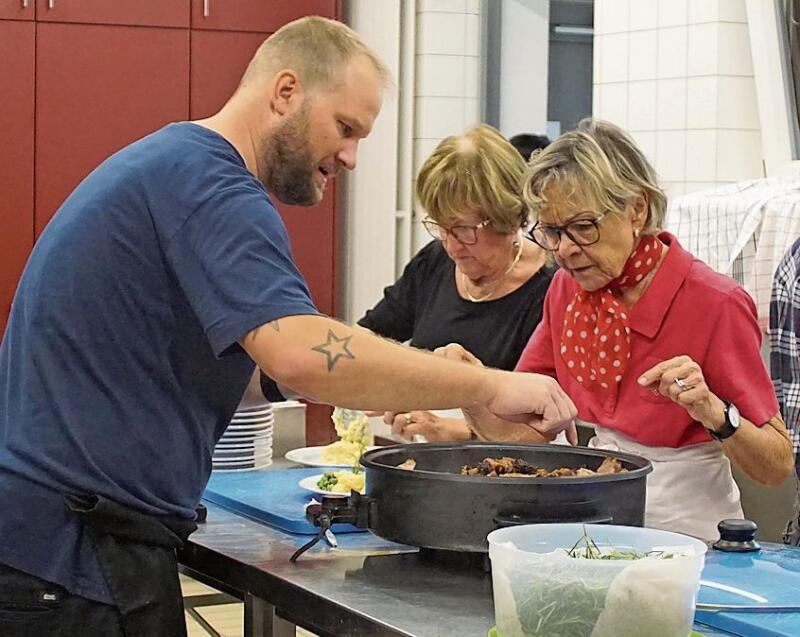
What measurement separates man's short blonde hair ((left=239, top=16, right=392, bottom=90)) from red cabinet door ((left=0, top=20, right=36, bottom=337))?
323 centimetres

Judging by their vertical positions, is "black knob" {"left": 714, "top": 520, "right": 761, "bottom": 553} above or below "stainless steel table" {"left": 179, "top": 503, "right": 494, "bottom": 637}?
above

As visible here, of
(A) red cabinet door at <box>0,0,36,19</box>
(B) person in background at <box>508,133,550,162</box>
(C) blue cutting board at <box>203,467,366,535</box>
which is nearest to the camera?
(C) blue cutting board at <box>203,467,366,535</box>

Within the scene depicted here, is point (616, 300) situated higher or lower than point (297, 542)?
higher

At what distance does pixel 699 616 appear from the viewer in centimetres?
164

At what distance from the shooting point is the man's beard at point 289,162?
79.9 inches

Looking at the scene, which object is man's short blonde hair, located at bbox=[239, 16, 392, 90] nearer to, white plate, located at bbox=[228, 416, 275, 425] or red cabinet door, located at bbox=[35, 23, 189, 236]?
white plate, located at bbox=[228, 416, 275, 425]

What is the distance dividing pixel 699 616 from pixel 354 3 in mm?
4336

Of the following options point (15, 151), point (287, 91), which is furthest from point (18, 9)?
point (287, 91)

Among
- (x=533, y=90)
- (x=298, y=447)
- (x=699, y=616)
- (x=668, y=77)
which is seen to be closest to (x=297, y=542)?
(x=699, y=616)

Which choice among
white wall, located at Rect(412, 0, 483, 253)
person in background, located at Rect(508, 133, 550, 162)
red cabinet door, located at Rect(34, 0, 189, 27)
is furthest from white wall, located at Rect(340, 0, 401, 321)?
person in background, located at Rect(508, 133, 550, 162)

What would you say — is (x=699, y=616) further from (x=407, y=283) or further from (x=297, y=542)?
(x=407, y=283)

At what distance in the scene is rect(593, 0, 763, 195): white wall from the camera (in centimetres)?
390

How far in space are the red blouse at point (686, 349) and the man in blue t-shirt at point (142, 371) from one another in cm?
50

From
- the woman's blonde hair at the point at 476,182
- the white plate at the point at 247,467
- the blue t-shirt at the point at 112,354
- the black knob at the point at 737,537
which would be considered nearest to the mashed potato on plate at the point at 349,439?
the white plate at the point at 247,467
